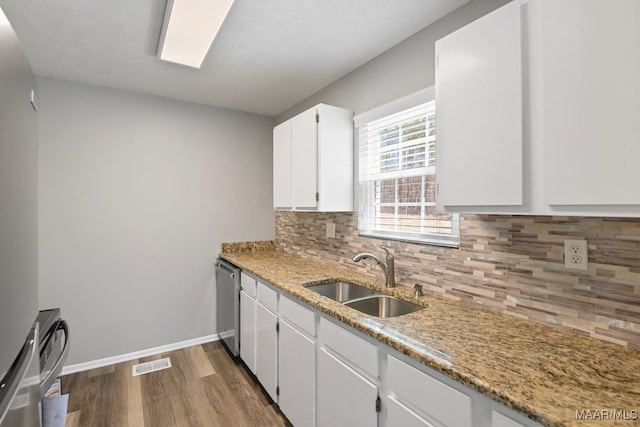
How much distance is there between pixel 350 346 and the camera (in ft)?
4.66

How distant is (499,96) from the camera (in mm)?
1180

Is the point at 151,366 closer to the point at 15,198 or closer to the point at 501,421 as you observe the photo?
the point at 15,198

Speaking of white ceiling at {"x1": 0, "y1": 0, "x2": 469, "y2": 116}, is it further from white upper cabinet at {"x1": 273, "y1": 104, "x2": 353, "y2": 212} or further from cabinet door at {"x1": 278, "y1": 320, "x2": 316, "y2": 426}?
cabinet door at {"x1": 278, "y1": 320, "x2": 316, "y2": 426}

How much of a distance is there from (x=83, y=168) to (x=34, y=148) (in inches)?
87.3

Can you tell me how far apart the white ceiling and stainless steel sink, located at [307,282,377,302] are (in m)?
1.63

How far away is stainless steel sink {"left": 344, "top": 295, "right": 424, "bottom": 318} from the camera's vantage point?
5.95ft

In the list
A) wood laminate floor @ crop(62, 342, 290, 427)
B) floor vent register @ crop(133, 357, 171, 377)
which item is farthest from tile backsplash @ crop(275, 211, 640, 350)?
floor vent register @ crop(133, 357, 171, 377)

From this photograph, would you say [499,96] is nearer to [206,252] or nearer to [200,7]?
[200,7]

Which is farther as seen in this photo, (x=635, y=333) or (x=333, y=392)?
(x=333, y=392)

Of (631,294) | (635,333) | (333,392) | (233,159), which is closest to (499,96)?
(631,294)

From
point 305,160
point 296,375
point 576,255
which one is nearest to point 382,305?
point 296,375

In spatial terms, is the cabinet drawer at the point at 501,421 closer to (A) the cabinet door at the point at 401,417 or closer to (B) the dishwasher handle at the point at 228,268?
(A) the cabinet door at the point at 401,417

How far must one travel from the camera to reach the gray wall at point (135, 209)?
2.63 metres

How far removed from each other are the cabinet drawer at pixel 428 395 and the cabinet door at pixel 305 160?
141 cm
